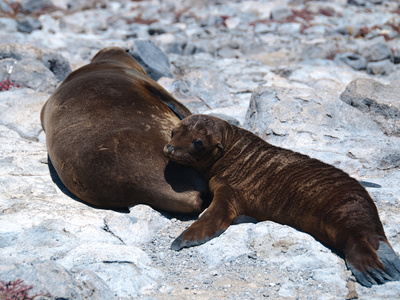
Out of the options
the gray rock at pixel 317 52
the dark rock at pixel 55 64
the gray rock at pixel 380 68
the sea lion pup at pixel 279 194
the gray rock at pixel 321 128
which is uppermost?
the sea lion pup at pixel 279 194

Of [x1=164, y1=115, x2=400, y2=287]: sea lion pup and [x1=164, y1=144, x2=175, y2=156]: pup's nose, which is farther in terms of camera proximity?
[x1=164, y1=144, x2=175, y2=156]: pup's nose

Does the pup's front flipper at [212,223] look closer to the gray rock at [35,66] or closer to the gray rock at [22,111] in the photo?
the gray rock at [22,111]

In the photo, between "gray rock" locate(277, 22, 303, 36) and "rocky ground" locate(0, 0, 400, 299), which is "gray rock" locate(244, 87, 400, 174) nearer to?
"rocky ground" locate(0, 0, 400, 299)

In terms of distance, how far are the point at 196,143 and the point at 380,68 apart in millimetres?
6762

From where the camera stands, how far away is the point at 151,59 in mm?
8625

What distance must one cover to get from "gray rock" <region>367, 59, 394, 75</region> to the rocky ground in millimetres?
29

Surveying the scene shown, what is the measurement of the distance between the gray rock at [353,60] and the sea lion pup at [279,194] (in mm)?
6241

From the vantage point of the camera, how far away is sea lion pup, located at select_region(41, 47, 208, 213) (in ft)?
14.2

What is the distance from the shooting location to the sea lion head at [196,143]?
4.38 meters

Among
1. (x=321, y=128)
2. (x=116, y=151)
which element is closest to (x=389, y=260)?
(x=116, y=151)

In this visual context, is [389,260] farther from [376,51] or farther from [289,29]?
[289,29]

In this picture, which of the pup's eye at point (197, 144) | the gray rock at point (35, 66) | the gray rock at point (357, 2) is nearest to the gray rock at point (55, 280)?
the pup's eye at point (197, 144)

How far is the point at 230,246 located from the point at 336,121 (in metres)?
2.85

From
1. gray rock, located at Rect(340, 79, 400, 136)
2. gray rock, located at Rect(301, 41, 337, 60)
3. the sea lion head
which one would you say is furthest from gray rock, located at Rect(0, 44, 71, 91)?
gray rock, located at Rect(301, 41, 337, 60)
